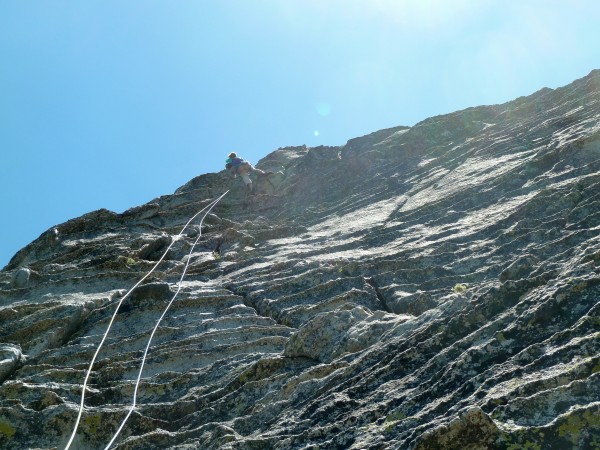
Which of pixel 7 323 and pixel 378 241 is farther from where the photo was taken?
pixel 378 241

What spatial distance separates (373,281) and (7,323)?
727 cm

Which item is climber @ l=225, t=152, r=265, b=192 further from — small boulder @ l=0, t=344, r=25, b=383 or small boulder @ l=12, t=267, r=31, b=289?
small boulder @ l=0, t=344, r=25, b=383

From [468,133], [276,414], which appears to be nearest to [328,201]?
[468,133]

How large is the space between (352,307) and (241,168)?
17624mm

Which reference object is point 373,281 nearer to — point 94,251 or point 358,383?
point 358,383

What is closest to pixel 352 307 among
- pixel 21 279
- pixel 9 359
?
pixel 9 359

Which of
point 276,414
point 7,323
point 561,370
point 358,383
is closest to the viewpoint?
point 561,370

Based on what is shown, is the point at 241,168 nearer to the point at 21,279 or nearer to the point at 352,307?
the point at 21,279

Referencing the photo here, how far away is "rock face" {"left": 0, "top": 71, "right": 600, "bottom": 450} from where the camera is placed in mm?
6973

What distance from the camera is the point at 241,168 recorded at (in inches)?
1149

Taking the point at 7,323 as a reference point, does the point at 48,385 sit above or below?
below

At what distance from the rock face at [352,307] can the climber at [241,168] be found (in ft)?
5.22

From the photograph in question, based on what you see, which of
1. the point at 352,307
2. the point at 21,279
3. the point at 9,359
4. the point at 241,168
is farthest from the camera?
the point at 241,168

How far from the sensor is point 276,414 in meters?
9.02
